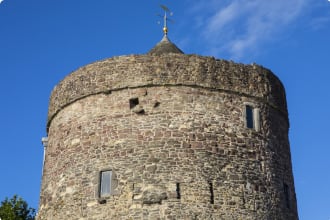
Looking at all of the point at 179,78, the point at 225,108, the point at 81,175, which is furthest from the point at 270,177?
the point at 81,175

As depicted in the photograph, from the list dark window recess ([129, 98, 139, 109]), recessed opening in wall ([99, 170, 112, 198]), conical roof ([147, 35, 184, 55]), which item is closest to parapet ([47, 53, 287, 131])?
dark window recess ([129, 98, 139, 109])

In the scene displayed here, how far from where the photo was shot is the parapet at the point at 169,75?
51.5ft

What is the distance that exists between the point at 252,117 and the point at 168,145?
270 cm

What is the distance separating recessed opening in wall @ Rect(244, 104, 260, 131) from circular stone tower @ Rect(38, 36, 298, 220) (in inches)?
1.1

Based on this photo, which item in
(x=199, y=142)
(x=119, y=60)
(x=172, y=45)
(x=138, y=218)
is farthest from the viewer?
(x=172, y=45)

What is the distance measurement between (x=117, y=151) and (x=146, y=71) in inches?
91.9

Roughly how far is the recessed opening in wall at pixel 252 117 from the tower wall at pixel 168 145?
0.38 feet

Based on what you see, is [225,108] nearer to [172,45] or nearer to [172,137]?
[172,137]

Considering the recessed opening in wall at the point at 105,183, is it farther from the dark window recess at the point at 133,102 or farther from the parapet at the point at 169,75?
the parapet at the point at 169,75

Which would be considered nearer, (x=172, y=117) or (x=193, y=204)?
(x=193, y=204)

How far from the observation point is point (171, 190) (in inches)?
563

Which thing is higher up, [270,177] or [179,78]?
[179,78]

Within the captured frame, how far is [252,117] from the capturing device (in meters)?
16.1

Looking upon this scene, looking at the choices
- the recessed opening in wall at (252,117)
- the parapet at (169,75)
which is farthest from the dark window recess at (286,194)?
the parapet at (169,75)
